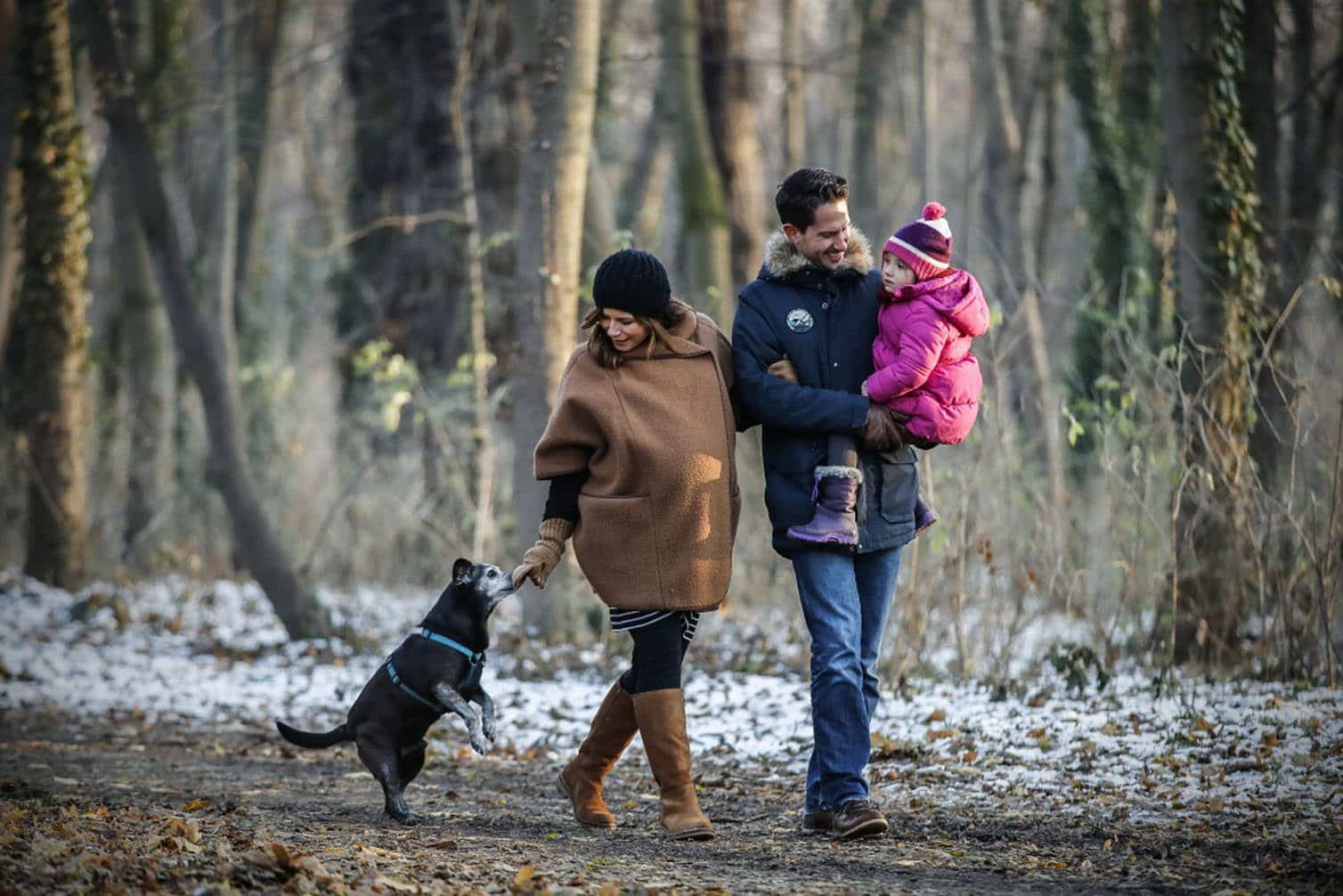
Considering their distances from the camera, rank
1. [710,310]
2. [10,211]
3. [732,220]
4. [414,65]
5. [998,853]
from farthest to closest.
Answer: [414,65] → [732,220] → [10,211] → [710,310] → [998,853]

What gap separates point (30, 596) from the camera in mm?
12578

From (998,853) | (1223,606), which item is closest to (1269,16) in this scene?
(1223,606)

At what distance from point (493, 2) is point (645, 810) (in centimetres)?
1115

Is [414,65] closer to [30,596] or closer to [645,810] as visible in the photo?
[30,596]

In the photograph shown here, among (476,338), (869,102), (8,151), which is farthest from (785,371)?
(869,102)

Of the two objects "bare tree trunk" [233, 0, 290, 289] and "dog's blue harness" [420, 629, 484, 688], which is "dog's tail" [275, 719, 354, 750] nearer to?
"dog's blue harness" [420, 629, 484, 688]

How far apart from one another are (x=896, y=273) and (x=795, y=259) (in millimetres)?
380

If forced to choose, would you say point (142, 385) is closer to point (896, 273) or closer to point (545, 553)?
point (545, 553)

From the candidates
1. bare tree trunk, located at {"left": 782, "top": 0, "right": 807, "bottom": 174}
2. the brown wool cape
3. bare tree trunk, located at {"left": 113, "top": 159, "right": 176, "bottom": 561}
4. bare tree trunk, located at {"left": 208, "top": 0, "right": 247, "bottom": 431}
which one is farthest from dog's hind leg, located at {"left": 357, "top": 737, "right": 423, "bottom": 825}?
bare tree trunk, located at {"left": 782, "top": 0, "right": 807, "bottom": 174}

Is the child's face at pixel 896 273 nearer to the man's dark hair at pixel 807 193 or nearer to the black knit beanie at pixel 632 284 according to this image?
the man's dark hair at pixel 807 193

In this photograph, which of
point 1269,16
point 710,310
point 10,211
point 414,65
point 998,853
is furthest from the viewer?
point 414,65

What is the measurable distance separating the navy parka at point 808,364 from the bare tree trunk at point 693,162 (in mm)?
7264

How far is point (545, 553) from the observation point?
501 centimetres

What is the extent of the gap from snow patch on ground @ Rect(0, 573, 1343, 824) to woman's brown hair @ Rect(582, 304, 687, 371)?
2298mm
